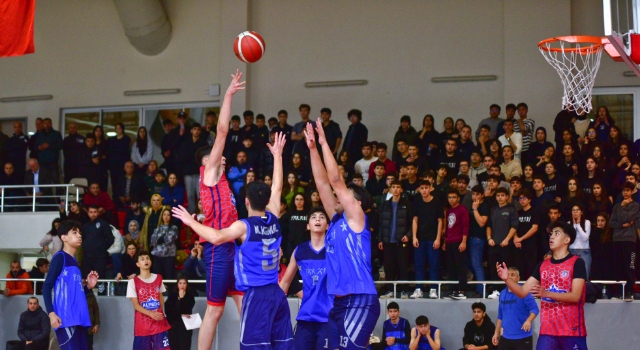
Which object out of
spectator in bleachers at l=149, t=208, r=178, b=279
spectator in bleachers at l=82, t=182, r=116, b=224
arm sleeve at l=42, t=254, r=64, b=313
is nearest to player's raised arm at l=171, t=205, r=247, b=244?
arm sleeve at l=42, t=254, r=64, b=313

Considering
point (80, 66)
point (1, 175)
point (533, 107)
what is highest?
point (80, 66)

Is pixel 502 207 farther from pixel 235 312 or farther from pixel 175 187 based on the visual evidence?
pixel 175 187

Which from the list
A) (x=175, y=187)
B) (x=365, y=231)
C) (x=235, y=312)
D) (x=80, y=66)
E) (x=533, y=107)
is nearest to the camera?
(x=365, y=231)

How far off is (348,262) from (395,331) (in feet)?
18.3

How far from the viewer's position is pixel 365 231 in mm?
7512

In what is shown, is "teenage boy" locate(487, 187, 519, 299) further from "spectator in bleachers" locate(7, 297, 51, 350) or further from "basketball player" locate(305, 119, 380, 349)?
"spectator in bleachers" locate(7, 297, 51, 350)

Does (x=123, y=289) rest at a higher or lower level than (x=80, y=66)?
lower

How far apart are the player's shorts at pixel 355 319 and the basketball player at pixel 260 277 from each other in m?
0.49

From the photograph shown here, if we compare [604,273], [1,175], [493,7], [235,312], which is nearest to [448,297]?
[604,273]

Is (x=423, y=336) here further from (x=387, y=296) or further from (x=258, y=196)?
(x=258, y=196)

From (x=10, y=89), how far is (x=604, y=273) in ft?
53.0

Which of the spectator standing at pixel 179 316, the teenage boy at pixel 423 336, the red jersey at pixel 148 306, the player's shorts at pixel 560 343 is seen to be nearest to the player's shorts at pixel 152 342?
the red jersey at pixel 148 306

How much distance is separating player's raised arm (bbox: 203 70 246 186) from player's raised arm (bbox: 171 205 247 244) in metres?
1.26

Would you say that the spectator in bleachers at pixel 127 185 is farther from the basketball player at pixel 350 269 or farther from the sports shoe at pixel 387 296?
the basketball player at pixel 350 269
